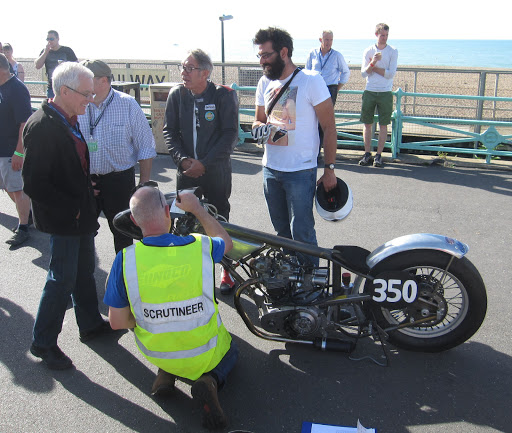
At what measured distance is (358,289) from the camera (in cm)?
330

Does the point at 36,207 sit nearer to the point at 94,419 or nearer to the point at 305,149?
the point at 94,419

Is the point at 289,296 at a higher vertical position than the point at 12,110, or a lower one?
lower

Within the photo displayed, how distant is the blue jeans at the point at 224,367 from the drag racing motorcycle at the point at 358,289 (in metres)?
0.34

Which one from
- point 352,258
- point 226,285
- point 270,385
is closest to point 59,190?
point 226,285

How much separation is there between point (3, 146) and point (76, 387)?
122 inches

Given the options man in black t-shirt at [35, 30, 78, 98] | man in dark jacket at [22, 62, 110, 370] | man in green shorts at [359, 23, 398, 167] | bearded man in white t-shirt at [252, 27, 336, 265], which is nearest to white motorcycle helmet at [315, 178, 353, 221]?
bearded man in white t-shirt at [252, 27, 336, 265]

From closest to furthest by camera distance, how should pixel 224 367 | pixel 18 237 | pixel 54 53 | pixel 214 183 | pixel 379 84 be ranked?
1. pixel 224 367
2. pixel 214 183
3. pixel 18 237
4. pixel 379 84
5. pixel 54 53

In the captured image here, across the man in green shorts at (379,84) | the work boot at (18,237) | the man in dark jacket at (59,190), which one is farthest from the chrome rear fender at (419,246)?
the man in green shorts at (379,84)

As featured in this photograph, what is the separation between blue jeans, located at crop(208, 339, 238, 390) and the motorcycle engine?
0.34 meters

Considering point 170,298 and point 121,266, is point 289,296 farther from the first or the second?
point 121,266

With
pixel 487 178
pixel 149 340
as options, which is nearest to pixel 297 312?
pixel 149 340

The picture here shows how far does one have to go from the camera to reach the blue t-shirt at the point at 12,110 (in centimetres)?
496

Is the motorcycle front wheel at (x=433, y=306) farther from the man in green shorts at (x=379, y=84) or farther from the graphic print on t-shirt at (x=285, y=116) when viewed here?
the man in green shorts at (x=379, y=84)

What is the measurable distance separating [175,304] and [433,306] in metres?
1.68
